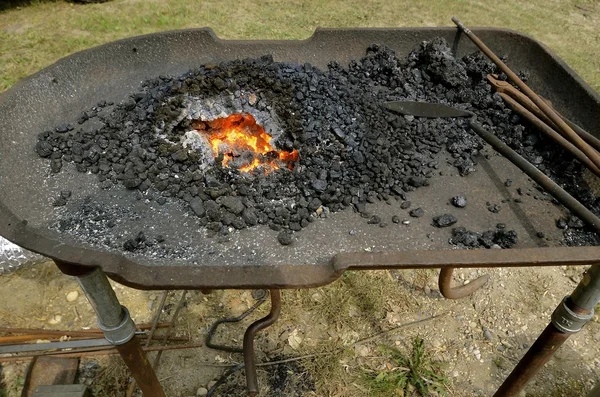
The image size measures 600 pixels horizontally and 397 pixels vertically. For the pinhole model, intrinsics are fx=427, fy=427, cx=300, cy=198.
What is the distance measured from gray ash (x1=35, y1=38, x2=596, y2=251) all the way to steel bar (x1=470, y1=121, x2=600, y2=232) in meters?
0.21

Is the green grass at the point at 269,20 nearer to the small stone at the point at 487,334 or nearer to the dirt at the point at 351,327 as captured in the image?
the dirt at the point at 351,327

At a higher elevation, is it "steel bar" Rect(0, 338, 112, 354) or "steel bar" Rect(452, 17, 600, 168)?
"steel bar" Rect(452, 17, 600, 168)

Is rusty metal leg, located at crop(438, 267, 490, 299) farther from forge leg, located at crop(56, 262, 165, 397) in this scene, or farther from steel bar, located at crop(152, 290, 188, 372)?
steel bar, located at crop(152, 290, 188, 372)

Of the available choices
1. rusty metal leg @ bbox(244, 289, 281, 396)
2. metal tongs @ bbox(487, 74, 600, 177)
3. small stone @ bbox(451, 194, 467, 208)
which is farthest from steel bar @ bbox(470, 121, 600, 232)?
rusty metal leg @ bbox(244, 289, 281, 396)

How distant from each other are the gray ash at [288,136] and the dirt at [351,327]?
1.37 m

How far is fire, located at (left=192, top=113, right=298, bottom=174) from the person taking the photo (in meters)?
2.44

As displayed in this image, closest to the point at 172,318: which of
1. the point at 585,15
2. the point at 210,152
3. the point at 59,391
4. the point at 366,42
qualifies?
the point at 59,391

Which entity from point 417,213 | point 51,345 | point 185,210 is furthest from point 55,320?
point 417,213

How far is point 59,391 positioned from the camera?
7.98 feet

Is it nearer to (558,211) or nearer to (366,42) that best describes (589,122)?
(558,211)

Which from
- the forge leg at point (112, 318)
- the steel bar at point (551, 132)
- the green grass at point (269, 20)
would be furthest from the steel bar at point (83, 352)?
the green grass at point (269, 20)

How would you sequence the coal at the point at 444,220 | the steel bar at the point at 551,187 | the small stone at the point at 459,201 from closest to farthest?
the steel bar at the point at 551,187 → the coal at the point at 444,220 → the small stone at the point at 459,201

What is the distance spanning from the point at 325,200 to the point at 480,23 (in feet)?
18.8

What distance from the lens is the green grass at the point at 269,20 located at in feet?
18.6
